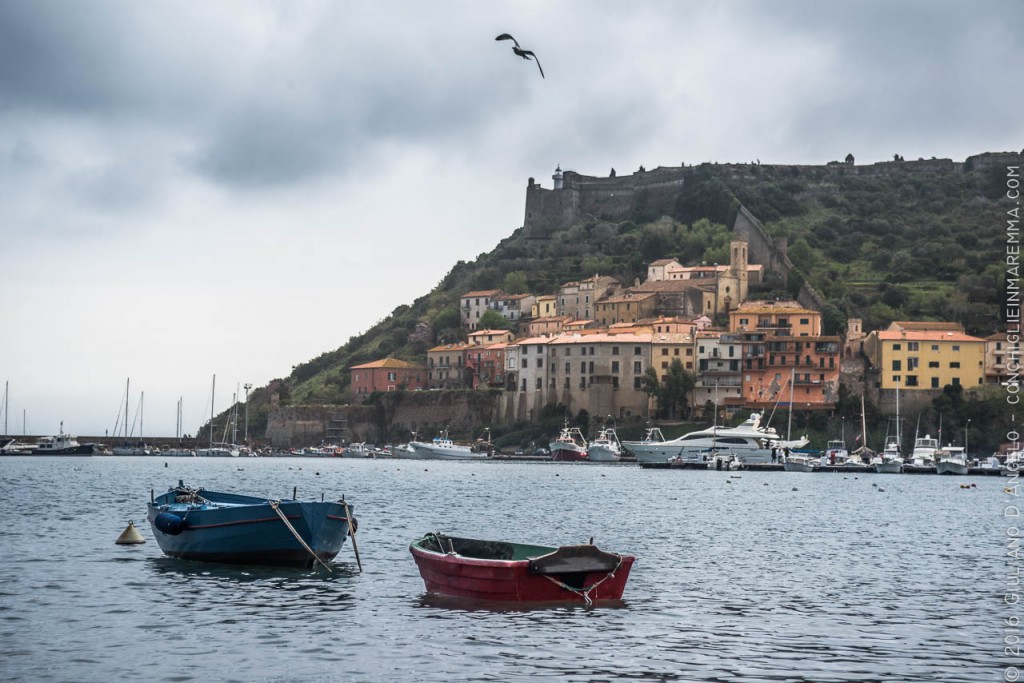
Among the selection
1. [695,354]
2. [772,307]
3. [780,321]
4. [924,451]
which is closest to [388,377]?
[695,354]

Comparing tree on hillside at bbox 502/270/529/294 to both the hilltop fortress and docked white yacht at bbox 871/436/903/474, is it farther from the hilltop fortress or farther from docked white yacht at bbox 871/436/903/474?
docked white yacht at bbox 871/436/903/474

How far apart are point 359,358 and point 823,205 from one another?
182 ft

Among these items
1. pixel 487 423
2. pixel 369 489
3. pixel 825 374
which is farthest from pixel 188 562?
pixel 487 423

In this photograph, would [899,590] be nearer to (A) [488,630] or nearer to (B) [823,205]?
(A) [488,630]

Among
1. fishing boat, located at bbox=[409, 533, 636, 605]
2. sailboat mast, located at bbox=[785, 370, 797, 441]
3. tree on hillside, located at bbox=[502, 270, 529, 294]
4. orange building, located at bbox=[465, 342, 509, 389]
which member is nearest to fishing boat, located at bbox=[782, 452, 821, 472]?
sailboat mast, located at bbox=[785, 370, 797, 441]

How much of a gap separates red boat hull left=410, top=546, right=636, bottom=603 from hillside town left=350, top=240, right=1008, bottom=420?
259ft

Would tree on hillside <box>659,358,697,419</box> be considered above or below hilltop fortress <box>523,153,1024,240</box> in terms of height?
below

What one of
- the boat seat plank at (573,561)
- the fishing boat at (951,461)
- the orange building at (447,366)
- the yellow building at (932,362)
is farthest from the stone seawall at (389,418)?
the boat seat plank at (573,561)

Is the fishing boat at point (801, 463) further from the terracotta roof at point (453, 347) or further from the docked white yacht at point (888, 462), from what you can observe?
the terracotta roof at point (453, 347)

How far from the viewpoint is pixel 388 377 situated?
424 ft

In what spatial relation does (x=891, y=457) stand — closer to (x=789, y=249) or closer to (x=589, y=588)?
(x=789, y=249)

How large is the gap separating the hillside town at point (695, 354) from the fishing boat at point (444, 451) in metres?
6.53

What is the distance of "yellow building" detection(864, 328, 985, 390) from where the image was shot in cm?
9875

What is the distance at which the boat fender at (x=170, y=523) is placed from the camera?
2902 cm
